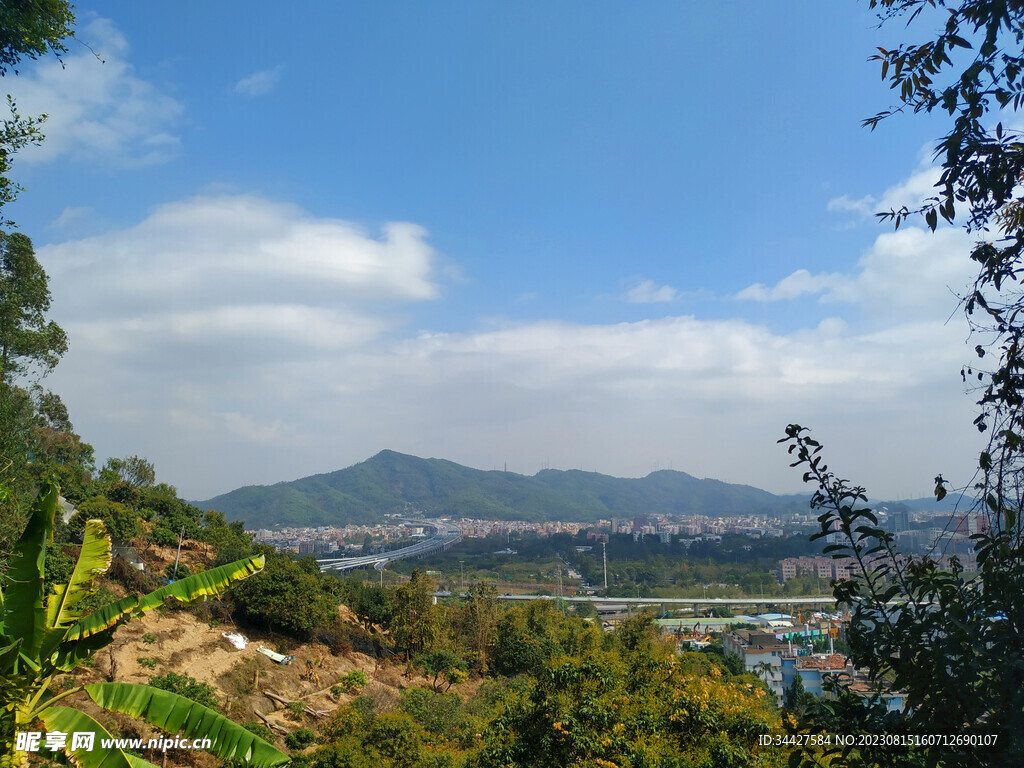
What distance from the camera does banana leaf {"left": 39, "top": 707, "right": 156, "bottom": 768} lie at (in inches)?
134

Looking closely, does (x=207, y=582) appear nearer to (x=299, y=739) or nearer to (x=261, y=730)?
(x=261, y=730)

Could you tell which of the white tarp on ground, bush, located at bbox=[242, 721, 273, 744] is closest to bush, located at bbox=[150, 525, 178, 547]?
the white tarp on ground

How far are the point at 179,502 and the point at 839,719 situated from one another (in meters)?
23.0

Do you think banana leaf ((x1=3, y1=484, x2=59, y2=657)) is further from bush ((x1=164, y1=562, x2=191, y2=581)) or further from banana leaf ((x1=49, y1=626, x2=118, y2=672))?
bush ((x1=164, y1=562, x2=191, y2=581))

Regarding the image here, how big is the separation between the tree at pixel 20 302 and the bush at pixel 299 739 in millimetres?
A: 7576

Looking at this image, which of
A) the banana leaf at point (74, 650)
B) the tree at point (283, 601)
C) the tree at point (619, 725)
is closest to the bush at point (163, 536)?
the tree at point (283, 601)

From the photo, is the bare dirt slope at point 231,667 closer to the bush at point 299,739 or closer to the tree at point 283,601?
the tree at point 283,601

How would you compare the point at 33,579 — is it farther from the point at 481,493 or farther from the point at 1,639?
the point at 481,493

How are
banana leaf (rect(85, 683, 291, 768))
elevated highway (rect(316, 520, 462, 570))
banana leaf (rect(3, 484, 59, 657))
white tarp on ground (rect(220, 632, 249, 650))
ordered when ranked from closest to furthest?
banana leaf (rect(3, 484, 59, 657))
banana leaf (rect(85, 683, 291, 768))
white tarp on ground (rect(220, 632, 249, 650))
elevated highway (rect(316, 520, 462, 570))

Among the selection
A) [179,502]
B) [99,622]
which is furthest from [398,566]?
[99,622]

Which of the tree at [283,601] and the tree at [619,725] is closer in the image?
the tree at [619,725]

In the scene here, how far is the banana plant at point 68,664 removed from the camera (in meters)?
3.42

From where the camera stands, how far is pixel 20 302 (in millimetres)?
10047

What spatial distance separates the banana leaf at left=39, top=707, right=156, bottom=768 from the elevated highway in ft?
148
